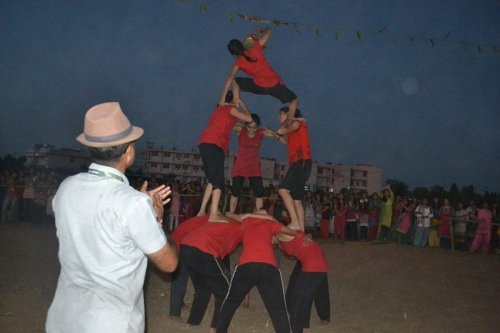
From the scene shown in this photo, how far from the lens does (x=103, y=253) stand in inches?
94.4

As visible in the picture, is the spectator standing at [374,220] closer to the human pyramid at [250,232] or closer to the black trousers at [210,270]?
the human pyramid at [250,232]

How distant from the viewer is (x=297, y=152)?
737 cm

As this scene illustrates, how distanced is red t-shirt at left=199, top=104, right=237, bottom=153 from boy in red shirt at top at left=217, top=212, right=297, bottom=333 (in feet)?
5.68

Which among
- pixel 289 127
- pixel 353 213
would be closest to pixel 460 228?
pixel 353 213

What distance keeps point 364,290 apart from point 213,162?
4755 millimetres

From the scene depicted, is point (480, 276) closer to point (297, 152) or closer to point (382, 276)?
point (382, 276)

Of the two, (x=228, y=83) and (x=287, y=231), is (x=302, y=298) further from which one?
(x=228, y=83)

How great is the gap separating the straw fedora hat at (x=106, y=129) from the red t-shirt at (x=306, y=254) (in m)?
4.09

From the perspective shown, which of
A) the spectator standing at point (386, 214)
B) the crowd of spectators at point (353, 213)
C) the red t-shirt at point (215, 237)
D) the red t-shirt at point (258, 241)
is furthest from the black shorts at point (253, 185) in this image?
the spectator standing at point (386, 214)

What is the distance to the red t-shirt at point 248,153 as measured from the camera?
26.1 feet

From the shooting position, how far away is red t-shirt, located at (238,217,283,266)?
18.0 ft

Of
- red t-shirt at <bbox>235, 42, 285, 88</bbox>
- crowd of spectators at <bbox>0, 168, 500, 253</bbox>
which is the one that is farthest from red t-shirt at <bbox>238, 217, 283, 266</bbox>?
crowd of spectators at <bbox>0, 168, 500, 253</bbox>

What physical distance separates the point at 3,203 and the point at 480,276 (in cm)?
1327

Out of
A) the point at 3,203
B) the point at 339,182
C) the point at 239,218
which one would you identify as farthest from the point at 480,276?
the point at 339,182
